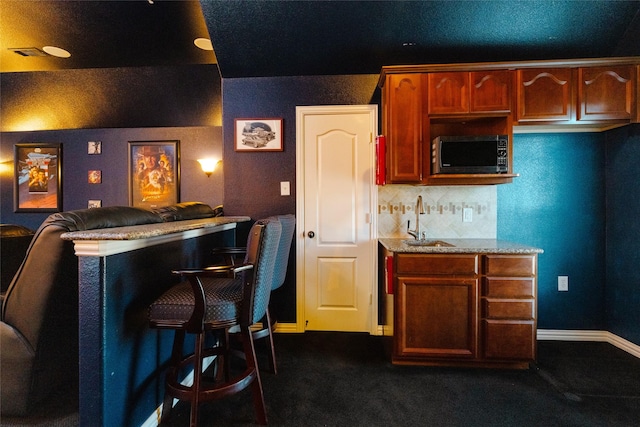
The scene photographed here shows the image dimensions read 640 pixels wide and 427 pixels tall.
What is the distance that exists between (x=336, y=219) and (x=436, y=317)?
1191mm

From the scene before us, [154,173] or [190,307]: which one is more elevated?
[154,173]

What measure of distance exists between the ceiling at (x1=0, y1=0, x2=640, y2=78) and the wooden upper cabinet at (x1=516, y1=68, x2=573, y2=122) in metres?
0.37

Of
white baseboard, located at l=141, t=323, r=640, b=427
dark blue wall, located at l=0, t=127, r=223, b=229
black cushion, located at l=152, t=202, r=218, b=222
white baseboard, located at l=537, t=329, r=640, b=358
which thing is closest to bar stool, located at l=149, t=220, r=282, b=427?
black cushion, located at l=152, t=202, r=218, b=222

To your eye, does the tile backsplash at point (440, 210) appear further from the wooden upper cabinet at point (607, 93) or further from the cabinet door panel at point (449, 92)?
the wooden upper cabinet at point (607, 93)

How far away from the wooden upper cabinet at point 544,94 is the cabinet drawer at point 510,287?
49.4 inches

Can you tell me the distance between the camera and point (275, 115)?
2.76 meters

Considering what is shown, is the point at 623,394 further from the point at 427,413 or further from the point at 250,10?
the point at 250,10

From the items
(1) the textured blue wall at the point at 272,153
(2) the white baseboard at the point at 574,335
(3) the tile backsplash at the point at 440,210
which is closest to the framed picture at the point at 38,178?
(1) the textured blue wall at the point at 272,153

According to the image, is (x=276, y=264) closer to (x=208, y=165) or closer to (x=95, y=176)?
(x=208, y=165)

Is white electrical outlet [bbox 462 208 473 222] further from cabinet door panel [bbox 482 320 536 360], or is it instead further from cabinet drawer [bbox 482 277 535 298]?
cabinet door panel [bbox 482 320 536 360]

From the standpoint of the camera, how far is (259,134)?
2.75 meters

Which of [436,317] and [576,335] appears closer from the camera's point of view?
[436,317]

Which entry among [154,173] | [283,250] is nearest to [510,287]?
[283,250]

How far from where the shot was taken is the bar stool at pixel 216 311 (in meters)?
1.34
